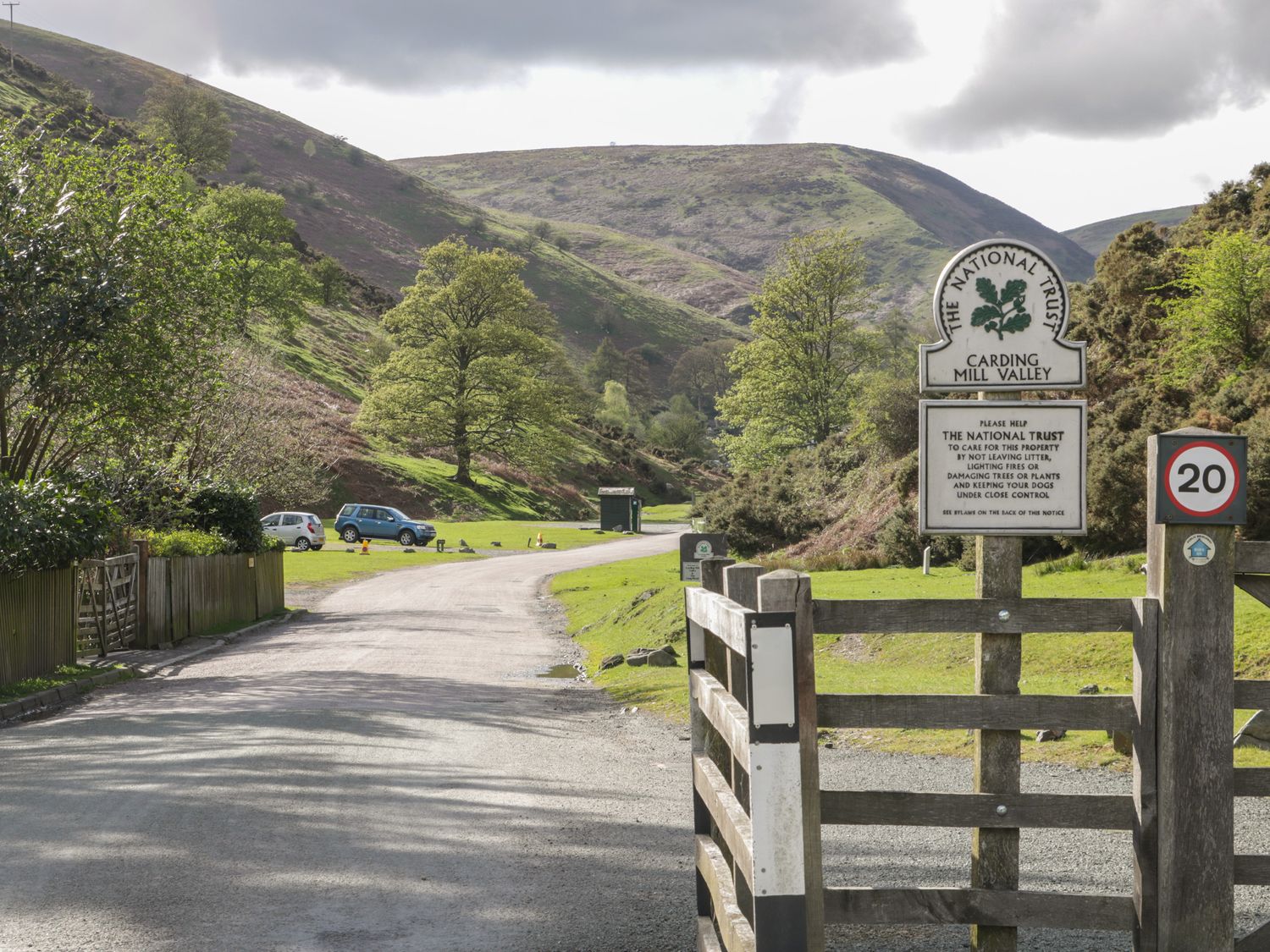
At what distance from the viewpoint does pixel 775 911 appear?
352cm

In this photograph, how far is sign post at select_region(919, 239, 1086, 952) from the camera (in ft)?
16.3

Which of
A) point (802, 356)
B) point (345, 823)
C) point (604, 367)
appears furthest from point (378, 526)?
point (604, 367)

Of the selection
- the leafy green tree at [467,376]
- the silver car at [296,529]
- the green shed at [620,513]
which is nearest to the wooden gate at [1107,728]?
the silver car at [296,529]

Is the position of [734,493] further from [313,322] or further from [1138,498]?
[313,322]

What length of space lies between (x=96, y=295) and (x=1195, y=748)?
15.9 metres

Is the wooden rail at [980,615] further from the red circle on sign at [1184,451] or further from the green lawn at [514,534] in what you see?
the green lawn at [514,534]

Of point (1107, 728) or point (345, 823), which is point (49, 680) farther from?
point (1107, 728)

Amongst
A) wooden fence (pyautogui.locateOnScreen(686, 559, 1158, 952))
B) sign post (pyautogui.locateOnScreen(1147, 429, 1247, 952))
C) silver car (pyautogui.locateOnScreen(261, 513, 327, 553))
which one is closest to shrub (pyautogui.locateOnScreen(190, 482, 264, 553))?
silver car (pyautogui.locateOnScreen(261, 513, 327, 553))

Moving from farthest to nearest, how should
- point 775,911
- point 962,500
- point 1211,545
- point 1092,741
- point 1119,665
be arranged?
point 1119,665 < point 1092,741 < point 962,500 < point 1211,545 < point 775,911

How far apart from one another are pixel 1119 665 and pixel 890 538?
1182 centimetres

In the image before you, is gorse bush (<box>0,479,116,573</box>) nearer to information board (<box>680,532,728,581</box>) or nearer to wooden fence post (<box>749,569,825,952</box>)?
information board (<box>680,532,728,581</box>)

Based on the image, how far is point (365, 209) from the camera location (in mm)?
167250

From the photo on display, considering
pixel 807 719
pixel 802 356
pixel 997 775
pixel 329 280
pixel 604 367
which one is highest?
pixel 329 280

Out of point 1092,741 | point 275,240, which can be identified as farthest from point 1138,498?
point 275,240
